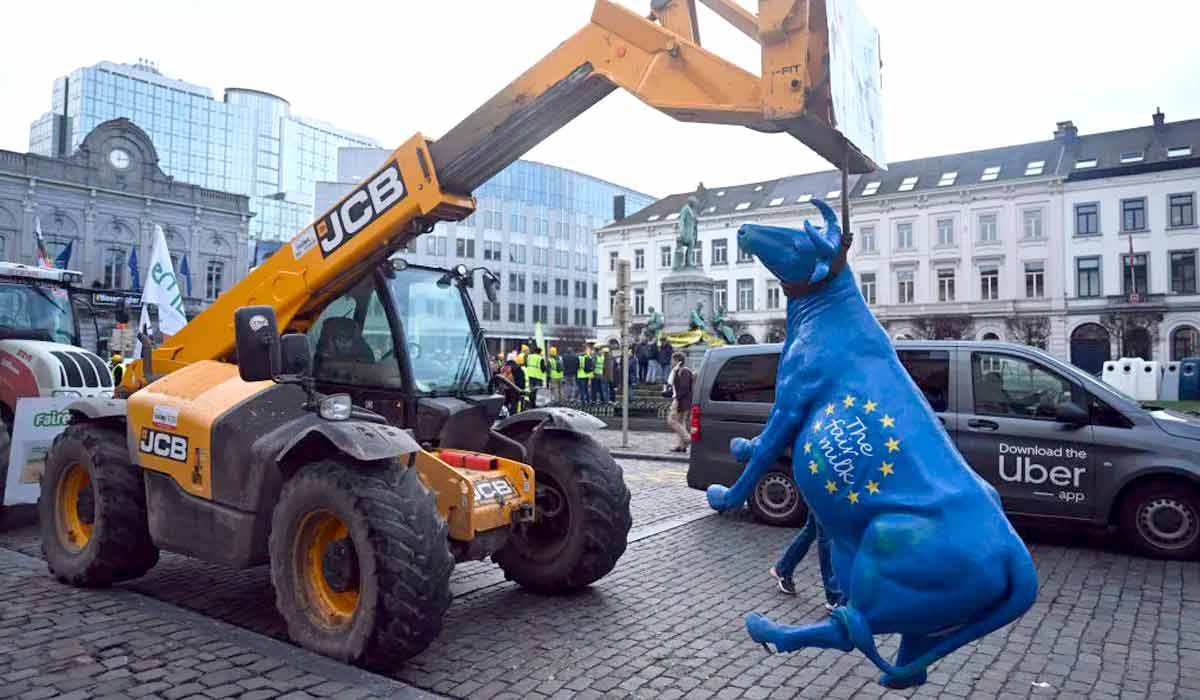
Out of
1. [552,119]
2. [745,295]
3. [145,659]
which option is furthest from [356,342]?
[745,295]

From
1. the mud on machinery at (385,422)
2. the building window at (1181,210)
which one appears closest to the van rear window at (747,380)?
the mud on machinery at (385,422)

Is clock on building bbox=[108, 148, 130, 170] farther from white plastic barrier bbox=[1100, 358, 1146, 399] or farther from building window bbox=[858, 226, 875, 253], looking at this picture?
white plastic barrier bbox=[1100, 358, 1146, 399]

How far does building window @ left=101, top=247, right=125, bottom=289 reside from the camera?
50906 millimetres

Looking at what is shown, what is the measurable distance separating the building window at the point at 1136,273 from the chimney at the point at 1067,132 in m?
8.86

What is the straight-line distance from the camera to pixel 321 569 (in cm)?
459

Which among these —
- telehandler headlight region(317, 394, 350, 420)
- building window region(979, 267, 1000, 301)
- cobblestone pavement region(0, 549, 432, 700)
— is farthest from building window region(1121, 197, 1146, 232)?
cobblestone pavement region(0, 549, 432, 700)

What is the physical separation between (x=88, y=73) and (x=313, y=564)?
303ft

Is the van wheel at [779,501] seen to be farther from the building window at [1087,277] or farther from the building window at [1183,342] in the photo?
the building window at [1087,277]

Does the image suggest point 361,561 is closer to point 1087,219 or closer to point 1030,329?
point 1030,329

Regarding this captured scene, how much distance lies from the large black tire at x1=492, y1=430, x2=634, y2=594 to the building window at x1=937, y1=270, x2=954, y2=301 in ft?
178

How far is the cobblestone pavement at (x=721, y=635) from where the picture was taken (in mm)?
4207

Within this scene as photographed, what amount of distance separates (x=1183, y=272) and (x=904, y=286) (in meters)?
15.7

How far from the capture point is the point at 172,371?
6207mm

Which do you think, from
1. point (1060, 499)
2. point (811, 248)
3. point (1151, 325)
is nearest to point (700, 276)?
point (1060, 499)
